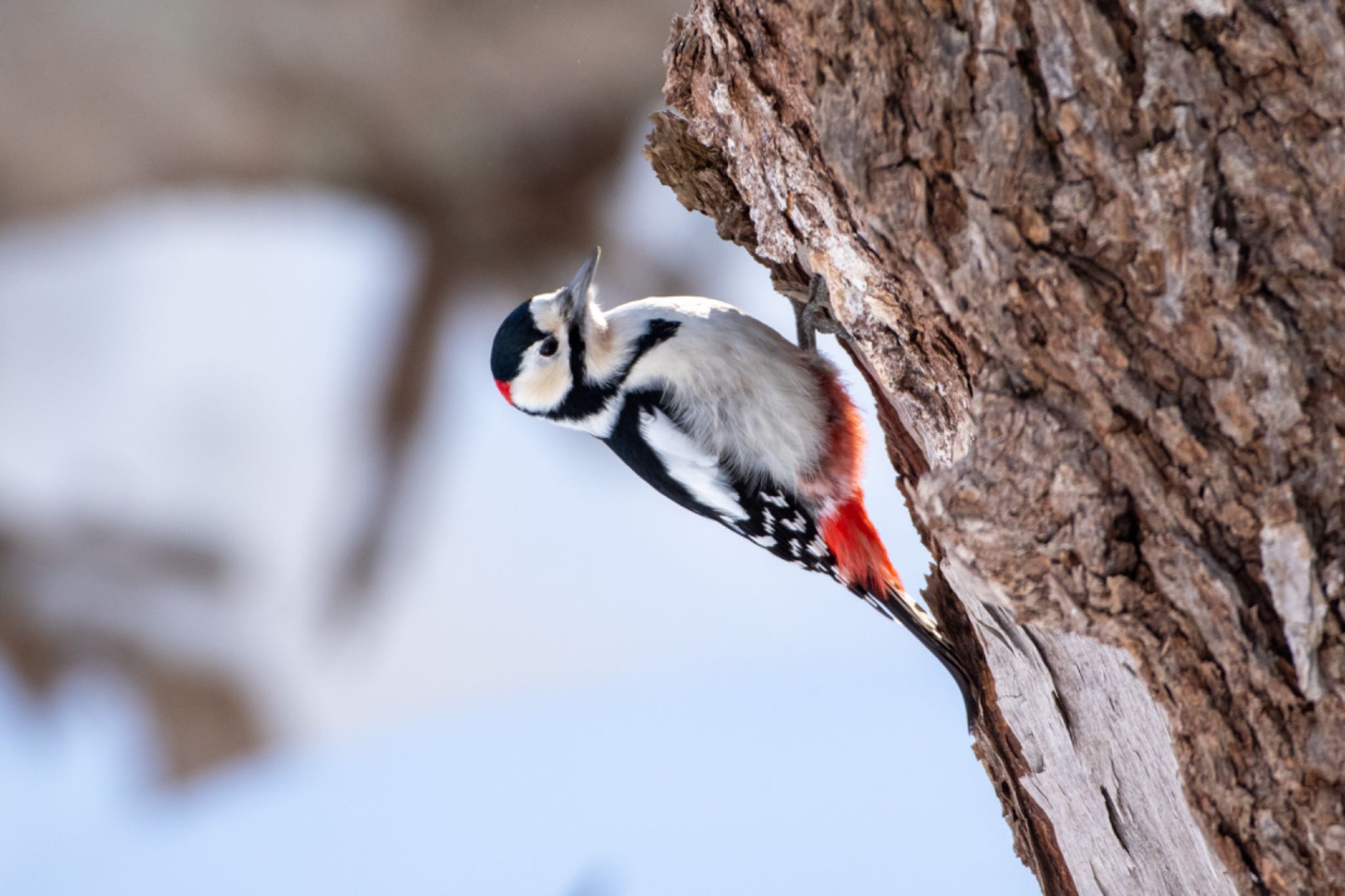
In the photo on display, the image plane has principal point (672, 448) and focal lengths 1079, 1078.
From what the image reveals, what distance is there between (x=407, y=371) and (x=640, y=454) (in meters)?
1.78

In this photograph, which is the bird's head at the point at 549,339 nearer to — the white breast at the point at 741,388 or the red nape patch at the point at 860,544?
the white breast at the point at 741,388

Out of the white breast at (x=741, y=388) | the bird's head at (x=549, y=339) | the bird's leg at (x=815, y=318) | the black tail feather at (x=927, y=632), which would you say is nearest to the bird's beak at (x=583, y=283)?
the bird's head at (x=549, y=339)

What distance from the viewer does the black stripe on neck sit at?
159 centimetres

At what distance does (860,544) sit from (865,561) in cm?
3

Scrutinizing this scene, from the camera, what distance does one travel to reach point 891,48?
854mm

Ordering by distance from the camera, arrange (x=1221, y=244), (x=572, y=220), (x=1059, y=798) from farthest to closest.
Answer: (x=572, y=220) < (x=1059, y=798) < (x=1221, y=244)

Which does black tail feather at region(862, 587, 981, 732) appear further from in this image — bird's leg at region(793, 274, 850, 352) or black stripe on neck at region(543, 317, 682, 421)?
black stripe on neck at region(543, 317, 682, 421)

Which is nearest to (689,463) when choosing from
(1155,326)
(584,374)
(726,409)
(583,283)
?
(726,409)

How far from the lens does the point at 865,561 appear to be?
1587 mm

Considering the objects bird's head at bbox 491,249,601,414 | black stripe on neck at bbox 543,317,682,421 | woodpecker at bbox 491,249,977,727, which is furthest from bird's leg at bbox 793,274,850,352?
bird's head at bbox 491,249,601,414

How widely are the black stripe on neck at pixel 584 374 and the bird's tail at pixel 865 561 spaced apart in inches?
14.4

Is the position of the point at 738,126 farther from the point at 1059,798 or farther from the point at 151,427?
the point at 151,427

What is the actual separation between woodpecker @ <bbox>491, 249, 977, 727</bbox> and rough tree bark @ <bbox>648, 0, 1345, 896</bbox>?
0.63 meters

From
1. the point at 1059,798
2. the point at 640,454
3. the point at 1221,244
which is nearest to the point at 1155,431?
the point at 1221,244
